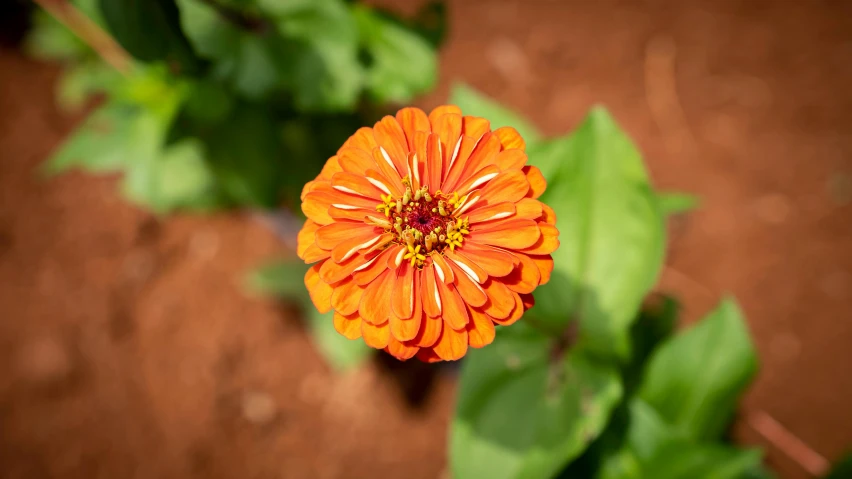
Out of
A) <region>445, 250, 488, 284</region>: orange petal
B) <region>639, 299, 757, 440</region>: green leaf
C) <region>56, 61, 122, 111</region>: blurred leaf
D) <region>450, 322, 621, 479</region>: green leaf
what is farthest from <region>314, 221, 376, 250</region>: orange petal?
<region>56, 61, 122, 111</region>: blurred leaf

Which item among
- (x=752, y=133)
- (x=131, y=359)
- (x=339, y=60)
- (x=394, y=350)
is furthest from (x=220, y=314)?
(x=752, y=133)

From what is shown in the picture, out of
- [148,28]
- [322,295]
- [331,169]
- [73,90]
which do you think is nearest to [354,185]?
[331,169]

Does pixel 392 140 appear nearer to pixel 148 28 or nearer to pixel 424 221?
pixel 424 221

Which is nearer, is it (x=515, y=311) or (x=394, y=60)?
(x=515, y=311)

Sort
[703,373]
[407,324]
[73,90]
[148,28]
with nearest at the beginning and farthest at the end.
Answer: [407,324] → [148,28] → [703,373] → [73,90]

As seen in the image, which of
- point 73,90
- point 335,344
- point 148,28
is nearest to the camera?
point 148,28

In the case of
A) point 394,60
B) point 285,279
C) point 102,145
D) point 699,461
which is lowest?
point 699,461

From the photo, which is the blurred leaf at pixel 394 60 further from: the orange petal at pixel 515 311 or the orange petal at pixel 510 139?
the orange petal at pixel 515 311
